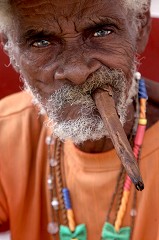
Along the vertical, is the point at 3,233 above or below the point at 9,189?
below

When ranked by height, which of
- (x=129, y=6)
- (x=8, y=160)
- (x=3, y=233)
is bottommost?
(x=3, y=233)

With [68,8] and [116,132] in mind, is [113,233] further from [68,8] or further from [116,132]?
[68,8]

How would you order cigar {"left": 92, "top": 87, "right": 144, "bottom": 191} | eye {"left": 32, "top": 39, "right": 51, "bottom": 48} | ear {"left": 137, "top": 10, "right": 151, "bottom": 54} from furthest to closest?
ear {"left": 137, "top": 10, "right": 151, "bottom": 54}
eye {"left": 32, "top": 39, "right": 51, "bottom": 48}
cigar {"left": 92, "top": 87, "right": 144, "bottom": 191}

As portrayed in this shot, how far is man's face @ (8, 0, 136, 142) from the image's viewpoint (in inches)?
52.5

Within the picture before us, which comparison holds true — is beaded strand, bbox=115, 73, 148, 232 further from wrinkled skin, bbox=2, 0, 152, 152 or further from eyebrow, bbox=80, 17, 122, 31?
eyebrow, bbox=80, 17, 122, 31

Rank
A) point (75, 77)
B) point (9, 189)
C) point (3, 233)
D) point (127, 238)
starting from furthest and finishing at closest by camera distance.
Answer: point (3, 233)
point (9, 189)
point (127, 238)
point (75, 77)

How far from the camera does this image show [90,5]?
134cm

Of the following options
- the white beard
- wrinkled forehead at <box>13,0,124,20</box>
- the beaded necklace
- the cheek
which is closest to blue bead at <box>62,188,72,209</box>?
the beaded necklace

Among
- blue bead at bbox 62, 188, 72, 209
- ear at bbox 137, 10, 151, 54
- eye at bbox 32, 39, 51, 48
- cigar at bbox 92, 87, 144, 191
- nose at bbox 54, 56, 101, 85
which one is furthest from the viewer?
blue bead at bbox 62, 188, 72, 209

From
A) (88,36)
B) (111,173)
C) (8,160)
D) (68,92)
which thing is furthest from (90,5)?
(8,160)

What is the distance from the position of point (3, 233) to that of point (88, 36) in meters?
0.81

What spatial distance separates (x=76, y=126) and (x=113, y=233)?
36 centimetres

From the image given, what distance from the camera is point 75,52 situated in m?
1.36

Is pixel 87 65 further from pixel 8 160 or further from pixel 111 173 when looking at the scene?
pixel 8 160
